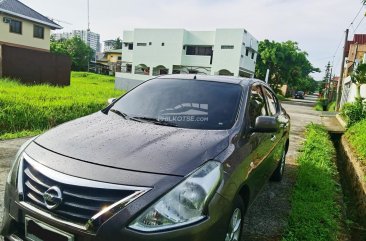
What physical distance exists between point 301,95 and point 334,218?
57.6 metres

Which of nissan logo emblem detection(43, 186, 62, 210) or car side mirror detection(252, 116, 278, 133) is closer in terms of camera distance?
nissan logo emblem detection(43, 186, 62, 210)

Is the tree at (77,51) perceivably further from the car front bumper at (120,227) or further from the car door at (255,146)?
the car front bumper at (120,227)

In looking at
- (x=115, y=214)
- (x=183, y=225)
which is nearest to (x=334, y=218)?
(x=183, y=225)

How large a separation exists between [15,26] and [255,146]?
3028 cm

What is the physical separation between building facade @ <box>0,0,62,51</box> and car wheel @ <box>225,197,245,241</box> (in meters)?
29.5

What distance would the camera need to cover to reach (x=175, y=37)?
36.1m

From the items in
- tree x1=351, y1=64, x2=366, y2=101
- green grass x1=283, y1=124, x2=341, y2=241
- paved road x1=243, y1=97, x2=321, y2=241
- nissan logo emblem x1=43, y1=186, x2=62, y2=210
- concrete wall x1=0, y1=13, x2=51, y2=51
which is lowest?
paved road x1=243, y1=97, x2=321, y2=241

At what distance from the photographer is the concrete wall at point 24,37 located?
26953 millimetres

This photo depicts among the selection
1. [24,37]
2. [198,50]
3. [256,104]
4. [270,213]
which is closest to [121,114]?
[256,104]

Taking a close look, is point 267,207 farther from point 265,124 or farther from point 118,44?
point 118,44

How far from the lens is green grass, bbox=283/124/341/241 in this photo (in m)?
3.54

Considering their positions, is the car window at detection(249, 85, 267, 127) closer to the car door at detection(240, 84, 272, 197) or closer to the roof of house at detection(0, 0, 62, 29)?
the car door at detection(240, 84, 272, 197)

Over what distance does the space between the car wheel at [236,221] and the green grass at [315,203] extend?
0.92 metres

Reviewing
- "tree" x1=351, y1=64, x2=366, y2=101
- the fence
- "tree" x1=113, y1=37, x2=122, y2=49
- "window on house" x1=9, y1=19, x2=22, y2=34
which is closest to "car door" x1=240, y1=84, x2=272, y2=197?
"tree" x1=351, y1=64, x2=366, y2=101
